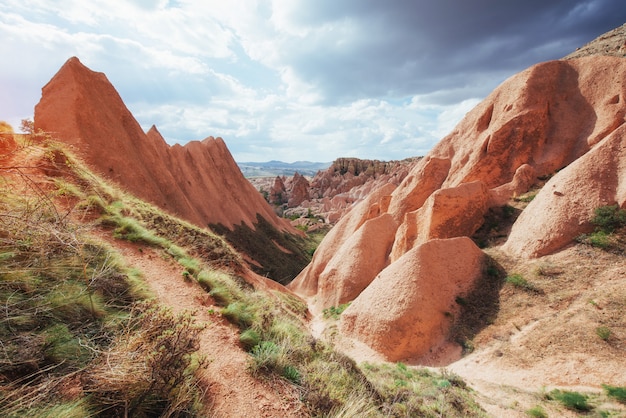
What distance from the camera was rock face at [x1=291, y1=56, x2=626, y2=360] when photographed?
12.6 metres

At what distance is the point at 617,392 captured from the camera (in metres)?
7.40

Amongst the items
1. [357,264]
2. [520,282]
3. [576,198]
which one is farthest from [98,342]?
[576,198]

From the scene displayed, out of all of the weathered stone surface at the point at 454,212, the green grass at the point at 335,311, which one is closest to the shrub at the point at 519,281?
the weathered stone surface at the point at 454,212

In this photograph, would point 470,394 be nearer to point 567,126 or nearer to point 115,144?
point 567,126

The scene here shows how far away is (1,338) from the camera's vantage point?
8.91 feet

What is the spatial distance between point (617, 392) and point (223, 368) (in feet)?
33.5

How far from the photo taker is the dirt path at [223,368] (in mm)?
3760

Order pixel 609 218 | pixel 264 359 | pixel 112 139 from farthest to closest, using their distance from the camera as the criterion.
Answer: pixel 112 139, pixel 609 218, pixel 264 359

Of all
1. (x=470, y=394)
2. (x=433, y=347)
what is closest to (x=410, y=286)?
(x=433, y=347)

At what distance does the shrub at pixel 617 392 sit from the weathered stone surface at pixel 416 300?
521 centimetres

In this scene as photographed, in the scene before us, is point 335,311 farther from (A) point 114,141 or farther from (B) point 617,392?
(A) point 114,141

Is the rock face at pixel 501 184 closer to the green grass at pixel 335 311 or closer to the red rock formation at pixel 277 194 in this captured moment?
the green grass at pixel 335 311

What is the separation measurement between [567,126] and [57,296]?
26.1 metres

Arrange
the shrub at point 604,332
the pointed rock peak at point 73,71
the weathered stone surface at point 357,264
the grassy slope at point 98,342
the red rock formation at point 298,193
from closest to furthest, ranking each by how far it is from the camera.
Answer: the grassy slope at point 98,342 < the shrub at point 604,332 < the pointed rock peak at point 73,71 < the weathered stone surface at point 357,264 < the red rock formation at point 298,193
